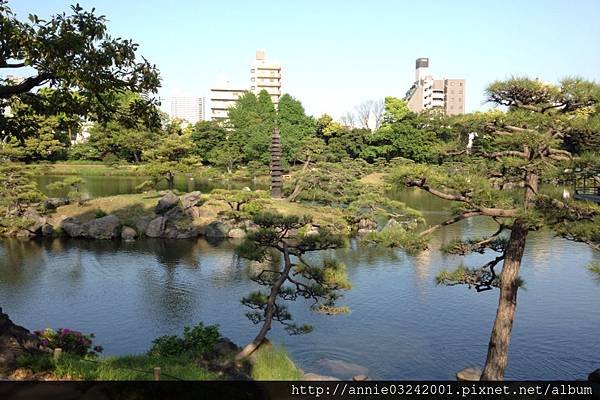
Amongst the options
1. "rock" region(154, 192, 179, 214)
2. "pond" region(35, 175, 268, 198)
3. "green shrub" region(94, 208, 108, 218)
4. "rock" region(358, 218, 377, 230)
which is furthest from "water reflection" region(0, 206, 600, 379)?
"pond" region(35, 175, 268, 198)

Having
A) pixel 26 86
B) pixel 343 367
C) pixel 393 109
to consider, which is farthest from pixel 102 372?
pixel 393 109

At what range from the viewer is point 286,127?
51062 millimetres

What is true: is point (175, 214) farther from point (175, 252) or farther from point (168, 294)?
point (168, 294)

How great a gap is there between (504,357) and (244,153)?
4052 centimetres

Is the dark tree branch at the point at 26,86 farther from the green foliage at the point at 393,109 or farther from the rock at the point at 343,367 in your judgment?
the green foliage at the point at 393,109

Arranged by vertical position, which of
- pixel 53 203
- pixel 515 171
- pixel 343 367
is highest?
pixel 515 171

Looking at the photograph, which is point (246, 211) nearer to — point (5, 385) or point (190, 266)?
point (190, 266)

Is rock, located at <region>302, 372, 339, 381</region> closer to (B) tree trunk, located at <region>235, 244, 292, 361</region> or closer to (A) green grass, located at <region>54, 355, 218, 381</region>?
(B) tree trunk, located at <region>235, 244, 292, 361</region>

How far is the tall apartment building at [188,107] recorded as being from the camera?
119 m

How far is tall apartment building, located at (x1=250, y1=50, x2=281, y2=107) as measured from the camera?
85.0 metres

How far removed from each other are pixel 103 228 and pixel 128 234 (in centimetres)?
128

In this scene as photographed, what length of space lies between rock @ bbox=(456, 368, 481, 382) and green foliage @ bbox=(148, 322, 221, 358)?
487 centimetres

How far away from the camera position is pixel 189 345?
936cm

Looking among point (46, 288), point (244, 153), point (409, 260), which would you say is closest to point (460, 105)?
point (244, 153)
